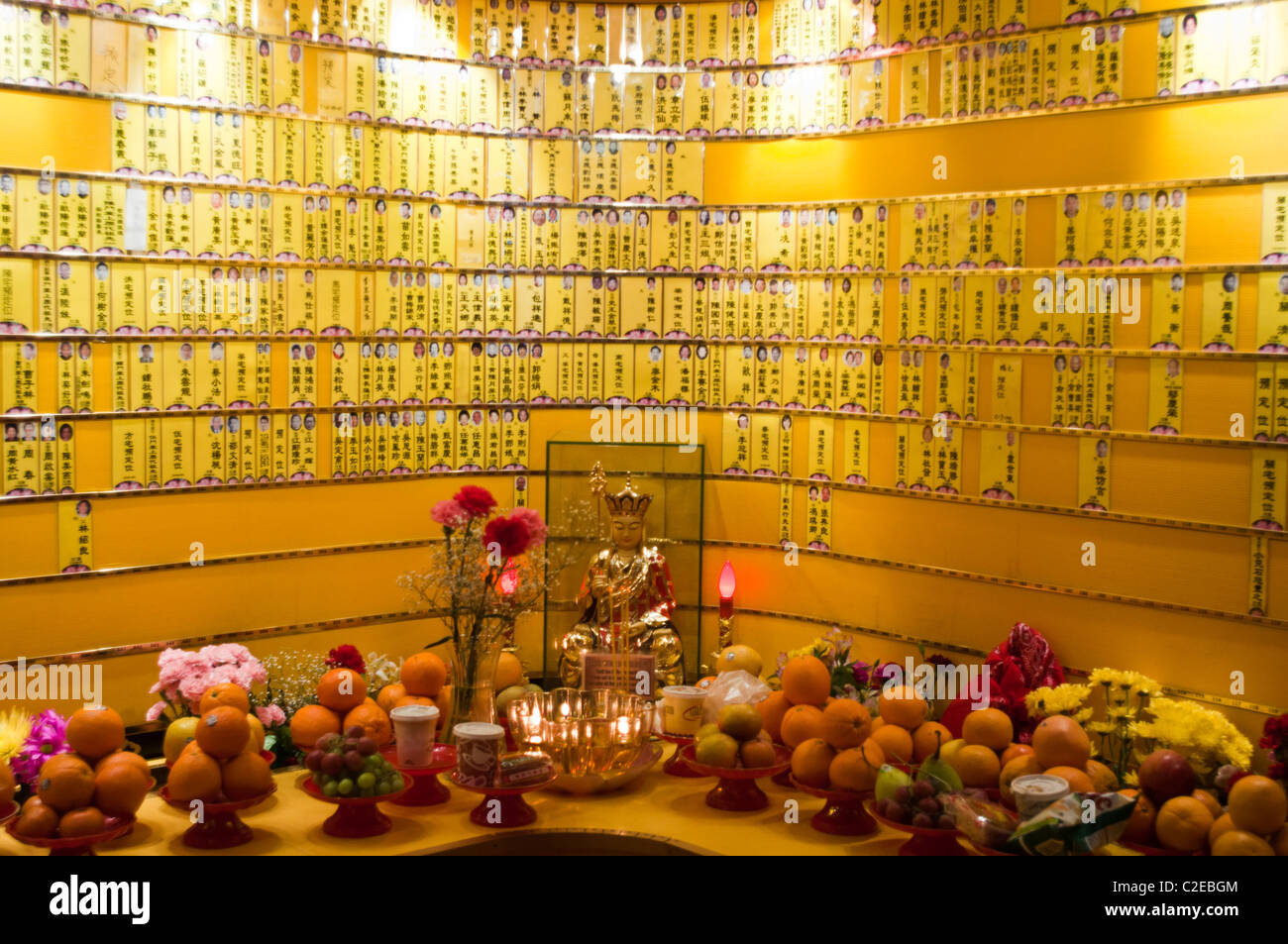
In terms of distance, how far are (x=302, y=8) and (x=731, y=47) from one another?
5.51ft

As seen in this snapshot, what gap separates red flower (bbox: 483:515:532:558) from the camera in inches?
122

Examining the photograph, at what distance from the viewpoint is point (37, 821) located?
240cm

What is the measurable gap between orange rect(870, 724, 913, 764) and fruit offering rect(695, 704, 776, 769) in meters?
0.26

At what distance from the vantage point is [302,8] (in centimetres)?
464

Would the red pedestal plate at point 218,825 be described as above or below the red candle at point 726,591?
below

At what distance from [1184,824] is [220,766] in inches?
78.4

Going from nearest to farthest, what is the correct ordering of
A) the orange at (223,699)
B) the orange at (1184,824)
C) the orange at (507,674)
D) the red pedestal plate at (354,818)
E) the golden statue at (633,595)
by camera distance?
1. the orange at (1184,824)
2. the red pedestal plate at (354,818)
3. the orange at (223,699)
4. the orange at (507,674)
5. the golden statue at (633,595)

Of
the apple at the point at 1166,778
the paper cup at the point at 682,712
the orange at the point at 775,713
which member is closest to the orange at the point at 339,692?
the paper cup at the point at 682,712

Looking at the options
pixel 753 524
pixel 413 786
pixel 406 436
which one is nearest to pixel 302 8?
pixel 406 436

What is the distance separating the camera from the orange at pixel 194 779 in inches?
100

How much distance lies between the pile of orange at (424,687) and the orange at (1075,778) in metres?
1.43

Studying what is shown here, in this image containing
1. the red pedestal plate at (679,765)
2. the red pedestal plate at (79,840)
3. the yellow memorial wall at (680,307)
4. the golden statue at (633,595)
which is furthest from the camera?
the golden statue at (633,595)

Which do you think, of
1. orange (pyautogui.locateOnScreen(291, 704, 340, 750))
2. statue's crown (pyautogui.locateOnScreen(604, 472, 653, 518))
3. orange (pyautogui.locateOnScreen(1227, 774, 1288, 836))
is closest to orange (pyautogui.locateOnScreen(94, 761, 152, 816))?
orange (pyautogui.locateOnScreen(291, 704, 340, 750))

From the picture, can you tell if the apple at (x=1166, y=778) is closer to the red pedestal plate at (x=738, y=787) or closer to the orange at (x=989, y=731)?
the orange at (x=989, y=731)
